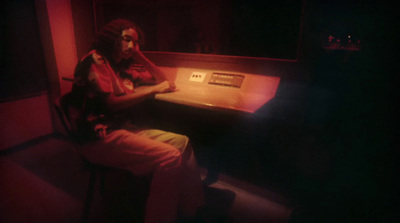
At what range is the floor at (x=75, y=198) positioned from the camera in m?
1.64

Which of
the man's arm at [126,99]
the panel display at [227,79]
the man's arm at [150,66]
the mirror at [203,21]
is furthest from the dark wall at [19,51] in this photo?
the panel display at [227,79]

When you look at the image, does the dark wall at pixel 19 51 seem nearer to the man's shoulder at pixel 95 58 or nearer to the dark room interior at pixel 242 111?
the dark room interior at pixel 242 111

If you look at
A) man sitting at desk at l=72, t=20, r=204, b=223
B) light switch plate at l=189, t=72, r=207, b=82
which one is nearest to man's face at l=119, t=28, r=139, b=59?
man sitting at desk at l=72, t=20, r=204, b=223

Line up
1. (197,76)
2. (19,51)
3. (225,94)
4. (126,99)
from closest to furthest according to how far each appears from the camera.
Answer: (126,99) < (225,94) < (197,76) < (19,51)

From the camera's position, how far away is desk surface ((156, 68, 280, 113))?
1.36 metres

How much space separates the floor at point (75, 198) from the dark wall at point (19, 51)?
701 millimetres

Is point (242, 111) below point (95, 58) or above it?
below

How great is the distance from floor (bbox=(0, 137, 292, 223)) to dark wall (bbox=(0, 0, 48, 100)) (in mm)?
701

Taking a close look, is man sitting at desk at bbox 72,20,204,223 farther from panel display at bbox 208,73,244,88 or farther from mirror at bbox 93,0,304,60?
mirror at bbox 93,0,304,60

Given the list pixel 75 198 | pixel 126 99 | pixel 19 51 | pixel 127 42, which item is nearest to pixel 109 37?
pixel 127 42

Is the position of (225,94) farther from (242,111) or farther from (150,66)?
(150,66)

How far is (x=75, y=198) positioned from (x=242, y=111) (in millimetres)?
1382

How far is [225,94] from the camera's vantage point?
5.22 ft

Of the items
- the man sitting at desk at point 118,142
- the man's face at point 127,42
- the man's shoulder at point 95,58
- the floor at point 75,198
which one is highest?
the man's face at point 127,42
